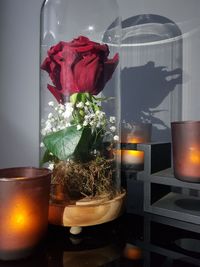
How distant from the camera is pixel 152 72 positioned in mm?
848

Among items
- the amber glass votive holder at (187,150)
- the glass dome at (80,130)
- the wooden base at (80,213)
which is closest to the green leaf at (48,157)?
the glass dome at (80,130)

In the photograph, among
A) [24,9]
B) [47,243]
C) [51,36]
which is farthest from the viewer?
[24,9]

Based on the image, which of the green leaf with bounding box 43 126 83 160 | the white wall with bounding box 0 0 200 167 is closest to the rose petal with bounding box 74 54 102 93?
the green leaf with bounding box 43 126 83 160

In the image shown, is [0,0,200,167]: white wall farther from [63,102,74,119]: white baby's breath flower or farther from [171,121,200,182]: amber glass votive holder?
[171,121,200,182]: amber glass votive holder

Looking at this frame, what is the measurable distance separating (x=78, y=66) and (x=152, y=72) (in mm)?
346

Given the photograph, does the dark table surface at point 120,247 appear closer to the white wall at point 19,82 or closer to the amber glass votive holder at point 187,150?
the amber glass votive holder at point 187,150

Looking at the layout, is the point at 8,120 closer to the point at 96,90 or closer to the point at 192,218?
the point at 96,90

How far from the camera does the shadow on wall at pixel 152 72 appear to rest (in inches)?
32.3

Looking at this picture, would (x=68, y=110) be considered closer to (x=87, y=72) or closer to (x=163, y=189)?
(x=87, y=72)

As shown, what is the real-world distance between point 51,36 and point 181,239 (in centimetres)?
55

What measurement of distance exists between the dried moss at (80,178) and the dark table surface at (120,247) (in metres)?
0.08

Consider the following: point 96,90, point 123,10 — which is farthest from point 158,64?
point 96,90

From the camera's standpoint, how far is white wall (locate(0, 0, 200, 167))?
40.9 inches

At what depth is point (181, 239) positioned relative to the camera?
1.76ft
